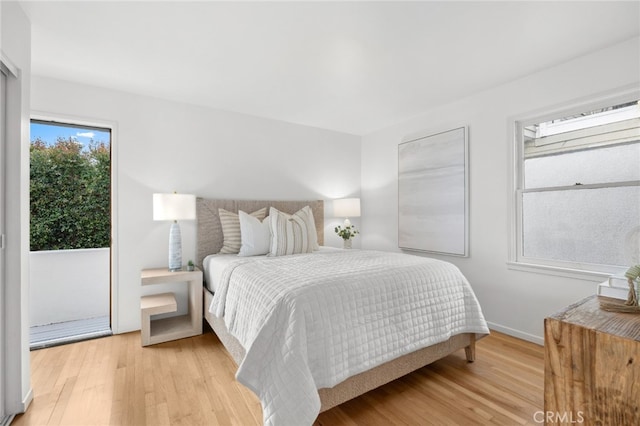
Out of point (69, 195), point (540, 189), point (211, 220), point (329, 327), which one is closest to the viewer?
point (329, 327)

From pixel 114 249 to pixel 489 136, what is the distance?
3910mm

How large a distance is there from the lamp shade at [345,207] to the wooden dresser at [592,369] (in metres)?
3.12

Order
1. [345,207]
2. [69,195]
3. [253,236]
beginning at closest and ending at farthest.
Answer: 1. [253,236]
2. [69,195]
3. [345,207]

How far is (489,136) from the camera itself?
2.93 metres

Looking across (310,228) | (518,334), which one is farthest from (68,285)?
(518,334)

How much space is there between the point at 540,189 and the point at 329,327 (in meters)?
2.38

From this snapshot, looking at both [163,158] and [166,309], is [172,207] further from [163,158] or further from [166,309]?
[166,309]

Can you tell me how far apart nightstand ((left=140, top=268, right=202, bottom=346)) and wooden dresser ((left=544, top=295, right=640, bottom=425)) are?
2.67m

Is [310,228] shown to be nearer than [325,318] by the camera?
No

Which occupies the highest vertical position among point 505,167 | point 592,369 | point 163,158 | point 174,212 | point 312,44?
point 312,44

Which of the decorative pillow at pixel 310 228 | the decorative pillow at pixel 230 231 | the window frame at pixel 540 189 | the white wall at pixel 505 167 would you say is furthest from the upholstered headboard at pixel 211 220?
the window frame at pixel 540 189

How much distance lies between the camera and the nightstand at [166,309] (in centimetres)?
255

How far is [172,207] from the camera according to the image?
274 cm

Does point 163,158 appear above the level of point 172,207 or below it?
above
